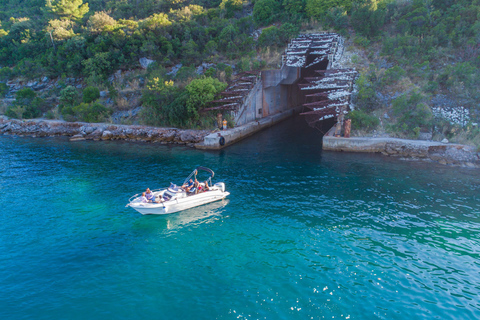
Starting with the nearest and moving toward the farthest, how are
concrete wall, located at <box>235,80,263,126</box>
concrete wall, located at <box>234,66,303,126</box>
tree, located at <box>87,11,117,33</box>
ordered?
1. concrete wall, located at <box>235,80,263,126</box>
2. concrete wall, located at <box>234,66,303,126</box>
3. tree, located at <box>87,11,117,33</box>

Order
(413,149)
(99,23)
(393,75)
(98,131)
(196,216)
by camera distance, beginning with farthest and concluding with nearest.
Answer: (99,23) < (98,131) < (393,75) < (413,149) < (196,216)

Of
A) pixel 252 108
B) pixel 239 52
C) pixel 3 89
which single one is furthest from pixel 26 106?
pixel 252 108

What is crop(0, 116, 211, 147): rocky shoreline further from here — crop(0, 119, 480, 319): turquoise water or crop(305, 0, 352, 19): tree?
crop(305, 0, 352, 19): tree

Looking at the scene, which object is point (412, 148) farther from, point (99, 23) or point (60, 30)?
point (60, 30)

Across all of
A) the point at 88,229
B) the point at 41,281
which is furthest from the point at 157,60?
the point at 41,281

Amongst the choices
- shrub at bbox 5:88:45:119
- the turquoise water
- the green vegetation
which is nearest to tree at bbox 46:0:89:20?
the green vegetation
